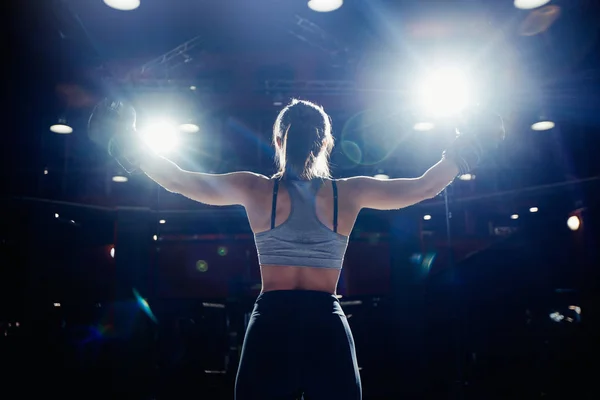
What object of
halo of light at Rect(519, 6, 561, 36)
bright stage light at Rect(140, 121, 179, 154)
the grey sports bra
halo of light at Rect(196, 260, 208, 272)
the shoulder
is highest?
halo of light at Rect(519, 6, 561, 36)

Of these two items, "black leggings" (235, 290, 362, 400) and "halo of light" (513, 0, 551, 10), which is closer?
"black leggings" (235, 290, 362, 400)

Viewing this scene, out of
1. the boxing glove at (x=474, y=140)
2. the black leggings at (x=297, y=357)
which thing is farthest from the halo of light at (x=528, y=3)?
the black leggings at (x=297, y=357)

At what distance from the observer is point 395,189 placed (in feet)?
4.99

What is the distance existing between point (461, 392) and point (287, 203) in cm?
423

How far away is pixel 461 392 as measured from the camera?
4664mm

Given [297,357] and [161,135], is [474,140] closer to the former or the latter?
[297,357]

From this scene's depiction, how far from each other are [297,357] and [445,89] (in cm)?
518

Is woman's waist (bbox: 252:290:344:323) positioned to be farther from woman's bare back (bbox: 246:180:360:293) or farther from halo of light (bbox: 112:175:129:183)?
halo of light (bbox: 112:175:129:183)

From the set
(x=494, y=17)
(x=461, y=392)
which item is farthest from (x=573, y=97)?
(x=461, y=392)

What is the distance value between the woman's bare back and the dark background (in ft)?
12.6

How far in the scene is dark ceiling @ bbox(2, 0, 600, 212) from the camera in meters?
5.97

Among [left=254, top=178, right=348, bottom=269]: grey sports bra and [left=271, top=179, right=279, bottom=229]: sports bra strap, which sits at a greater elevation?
[left=271, top=179, right=279, bottom=229]: sports bra strap

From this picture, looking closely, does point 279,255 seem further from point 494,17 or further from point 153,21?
point 153,21

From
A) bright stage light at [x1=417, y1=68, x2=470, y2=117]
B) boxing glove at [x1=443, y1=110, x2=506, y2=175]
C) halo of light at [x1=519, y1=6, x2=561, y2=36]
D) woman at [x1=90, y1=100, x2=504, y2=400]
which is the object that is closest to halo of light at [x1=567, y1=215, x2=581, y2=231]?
bright stage light at [x1=417, y1=68, x2=470, y2=117]
